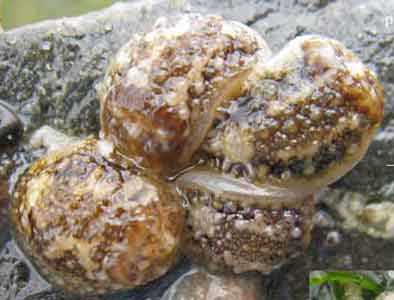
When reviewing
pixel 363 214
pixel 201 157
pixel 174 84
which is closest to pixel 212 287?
pixel 201 157

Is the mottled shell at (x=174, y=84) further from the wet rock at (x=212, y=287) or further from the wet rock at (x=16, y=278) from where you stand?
the wet rock at (x=16, y=278)

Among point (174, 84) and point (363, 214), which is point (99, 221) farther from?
point (363, 214)

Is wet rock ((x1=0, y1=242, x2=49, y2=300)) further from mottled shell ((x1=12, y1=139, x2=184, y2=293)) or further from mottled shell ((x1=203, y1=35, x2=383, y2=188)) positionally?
mottled shell ((x1=203, y1=35, x2=383, y2=188))

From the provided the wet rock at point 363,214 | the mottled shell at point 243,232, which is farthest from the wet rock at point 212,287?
the wet rock at point 363,214

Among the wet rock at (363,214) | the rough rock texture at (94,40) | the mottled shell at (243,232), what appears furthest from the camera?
the rough rock texture at (94,40)

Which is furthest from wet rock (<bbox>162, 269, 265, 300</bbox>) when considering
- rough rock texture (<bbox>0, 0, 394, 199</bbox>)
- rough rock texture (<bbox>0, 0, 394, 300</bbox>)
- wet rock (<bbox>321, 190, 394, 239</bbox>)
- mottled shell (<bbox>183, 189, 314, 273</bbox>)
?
rough rock texture (<bbox>0, 0, 394, 199</bbox>)

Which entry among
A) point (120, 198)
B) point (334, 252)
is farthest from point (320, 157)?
point (120, 198)
